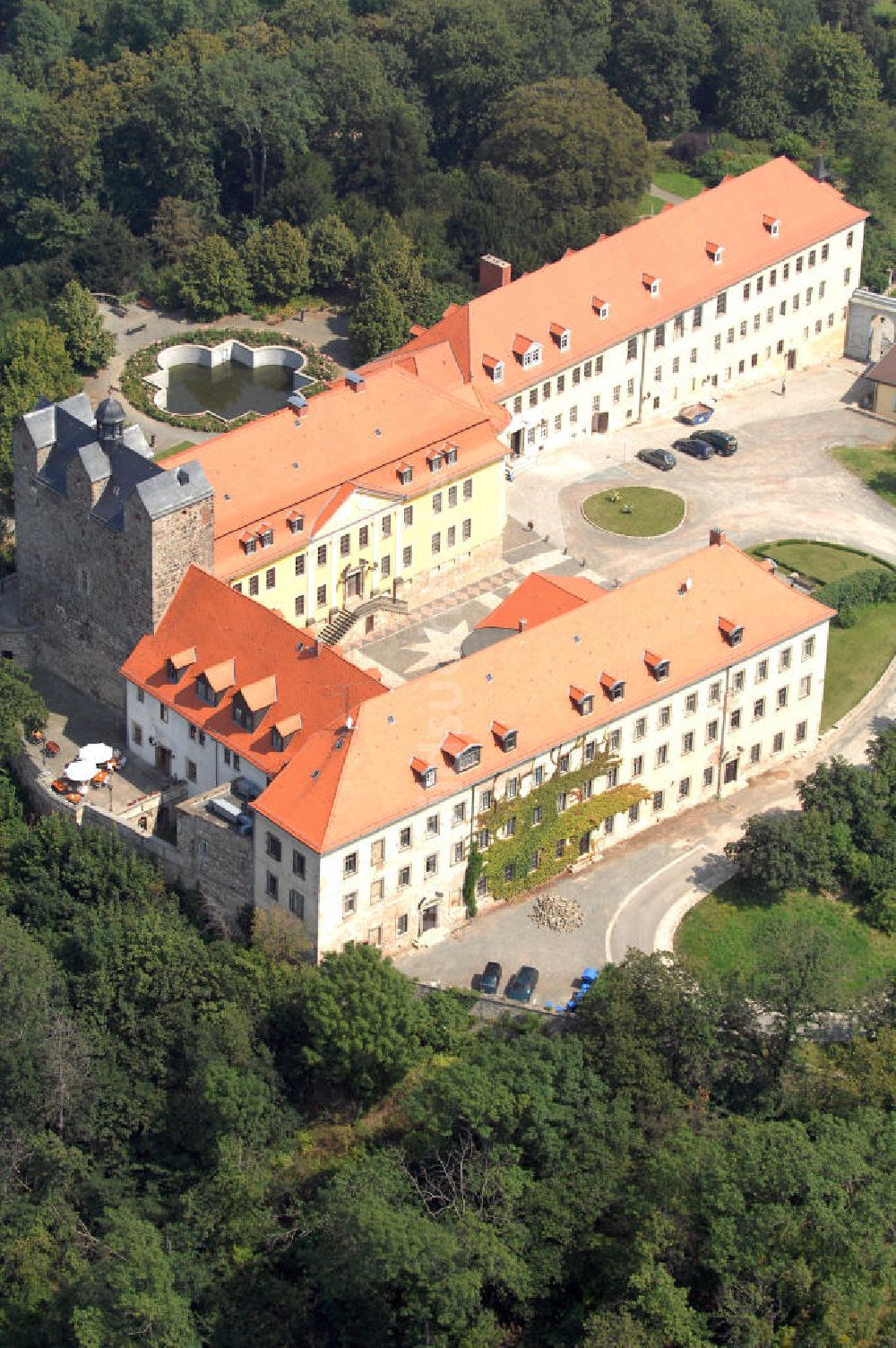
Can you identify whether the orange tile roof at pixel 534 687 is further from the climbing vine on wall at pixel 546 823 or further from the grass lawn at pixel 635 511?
the grass lawn at pixel 635 511

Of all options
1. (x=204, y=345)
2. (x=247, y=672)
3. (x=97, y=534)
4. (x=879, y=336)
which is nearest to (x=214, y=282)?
(x=204, y=345)

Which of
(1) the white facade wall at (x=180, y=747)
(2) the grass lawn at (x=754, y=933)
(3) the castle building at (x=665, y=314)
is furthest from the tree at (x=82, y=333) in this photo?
(2) the grass lawn at (x=754, y=933)

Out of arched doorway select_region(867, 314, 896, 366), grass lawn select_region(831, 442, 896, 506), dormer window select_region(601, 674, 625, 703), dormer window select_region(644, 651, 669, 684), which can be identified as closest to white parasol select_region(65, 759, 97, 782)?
dormer window select_region(601, 674, 625, 703)

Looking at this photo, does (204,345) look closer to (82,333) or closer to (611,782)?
(82,333)

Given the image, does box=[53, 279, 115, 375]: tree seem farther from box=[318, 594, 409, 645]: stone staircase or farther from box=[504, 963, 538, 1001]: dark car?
box=[504, 963, 538, 1001]: dark car

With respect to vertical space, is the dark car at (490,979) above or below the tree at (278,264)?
below

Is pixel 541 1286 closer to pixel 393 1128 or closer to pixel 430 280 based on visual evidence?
pixel 393 1128

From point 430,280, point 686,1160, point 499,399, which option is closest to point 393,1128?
point 686,1160
